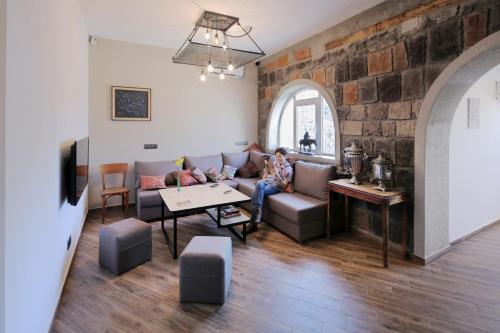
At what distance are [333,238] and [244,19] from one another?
10.4ft

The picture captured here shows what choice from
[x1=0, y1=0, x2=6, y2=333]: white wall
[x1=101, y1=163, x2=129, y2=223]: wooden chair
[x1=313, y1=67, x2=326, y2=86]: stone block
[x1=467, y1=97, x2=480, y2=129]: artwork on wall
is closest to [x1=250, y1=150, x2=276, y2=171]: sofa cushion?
[x1=313, y1=67, x2=326, y2=86]: stone block

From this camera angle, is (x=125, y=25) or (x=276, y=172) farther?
(x=276, y=172)

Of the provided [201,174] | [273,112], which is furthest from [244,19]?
[201,174]

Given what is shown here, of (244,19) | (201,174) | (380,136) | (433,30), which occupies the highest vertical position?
(244,19)

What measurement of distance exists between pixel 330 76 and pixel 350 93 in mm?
500

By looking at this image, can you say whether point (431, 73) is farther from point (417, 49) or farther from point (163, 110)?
point (163, 110)

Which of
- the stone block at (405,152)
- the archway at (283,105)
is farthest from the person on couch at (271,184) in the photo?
the stone block at (405,152)

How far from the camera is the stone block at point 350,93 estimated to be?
358 cm

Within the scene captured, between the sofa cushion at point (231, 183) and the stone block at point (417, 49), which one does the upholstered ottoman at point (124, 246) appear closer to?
the sofa cushion at point (231, 183)

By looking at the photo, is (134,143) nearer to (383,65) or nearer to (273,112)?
(273,112)

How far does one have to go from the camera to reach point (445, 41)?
2.58 meters

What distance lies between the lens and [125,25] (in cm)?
389

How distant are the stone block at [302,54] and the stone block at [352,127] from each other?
1.41m

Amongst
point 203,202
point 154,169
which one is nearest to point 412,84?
point 203,202
